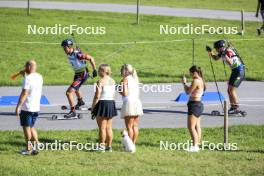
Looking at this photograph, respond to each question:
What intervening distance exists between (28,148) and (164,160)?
266cm

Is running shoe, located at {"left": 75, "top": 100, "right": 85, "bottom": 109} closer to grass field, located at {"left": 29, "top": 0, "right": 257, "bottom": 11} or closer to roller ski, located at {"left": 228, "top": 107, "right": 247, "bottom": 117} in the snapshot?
roller ski, located at {"left": 228, "top": 107, "right": 247, "bottom": 117}

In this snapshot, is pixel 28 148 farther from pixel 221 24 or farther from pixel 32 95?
pixel 221 24

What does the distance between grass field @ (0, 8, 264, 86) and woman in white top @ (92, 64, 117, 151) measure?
982cm

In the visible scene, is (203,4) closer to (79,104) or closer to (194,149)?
(79,104)

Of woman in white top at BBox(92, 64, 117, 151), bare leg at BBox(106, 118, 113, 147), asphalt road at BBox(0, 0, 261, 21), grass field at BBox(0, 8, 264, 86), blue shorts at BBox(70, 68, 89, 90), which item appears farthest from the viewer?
asphalt road at BBox(0, 0, 261, 21)

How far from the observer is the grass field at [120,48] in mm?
27625

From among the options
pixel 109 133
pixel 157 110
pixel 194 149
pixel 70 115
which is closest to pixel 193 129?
pixel 194 149

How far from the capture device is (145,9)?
4184 cm

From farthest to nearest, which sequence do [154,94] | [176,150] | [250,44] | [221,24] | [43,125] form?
1. [221,24]
2. [250,44]
3. [154,94]
4. [43,125]
5. [176,150]

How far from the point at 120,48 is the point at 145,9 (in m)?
10.9

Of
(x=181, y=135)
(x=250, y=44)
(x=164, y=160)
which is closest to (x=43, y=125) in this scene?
(x=181, y=135)

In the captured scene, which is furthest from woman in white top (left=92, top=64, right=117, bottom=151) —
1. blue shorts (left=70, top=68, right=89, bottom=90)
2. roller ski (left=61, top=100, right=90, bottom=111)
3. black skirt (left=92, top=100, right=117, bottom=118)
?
roller ski (left=61, top=100, right=90, bottom=111)

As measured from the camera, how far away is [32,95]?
15430 mm

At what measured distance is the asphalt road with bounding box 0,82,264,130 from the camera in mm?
19172
